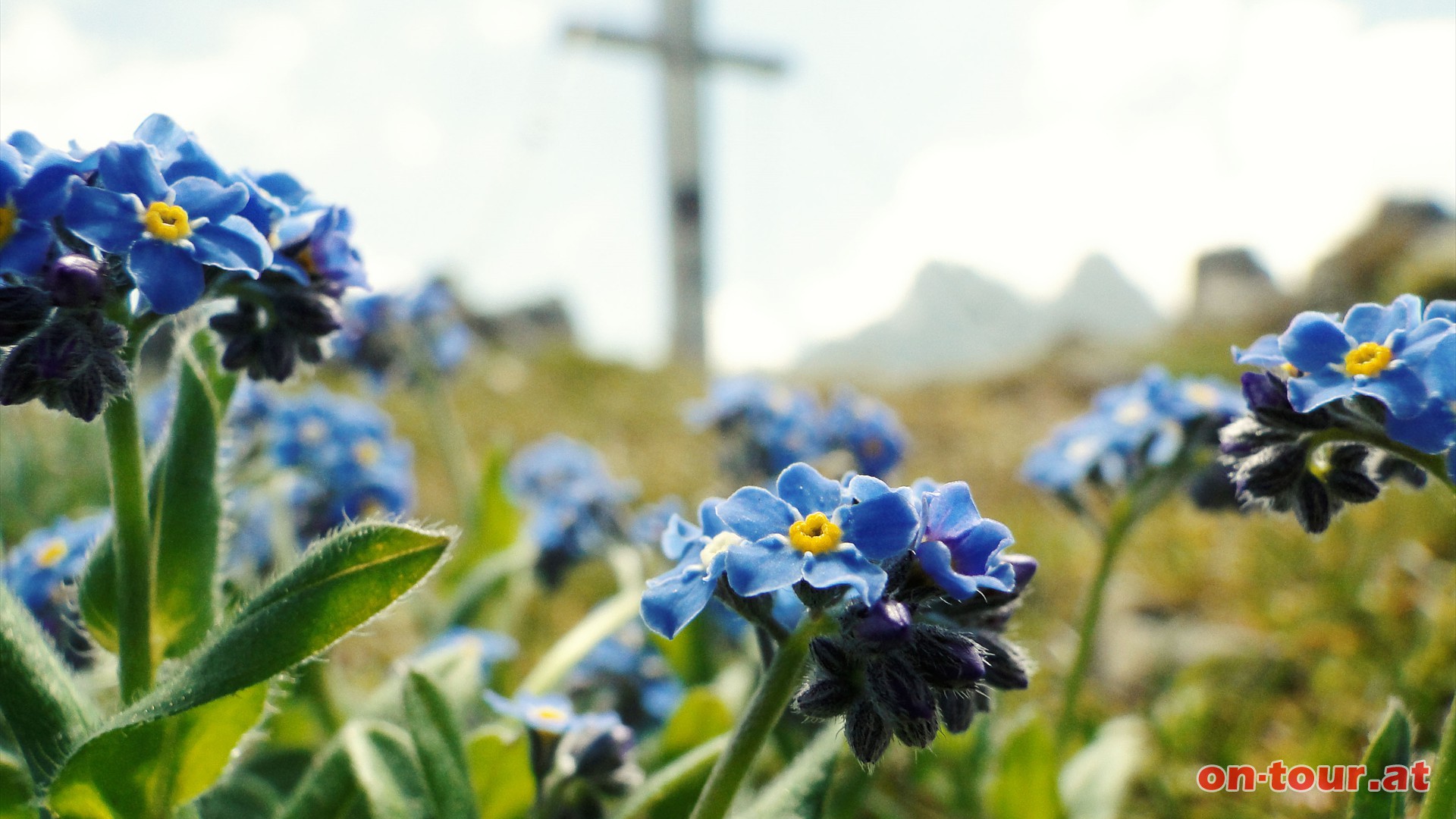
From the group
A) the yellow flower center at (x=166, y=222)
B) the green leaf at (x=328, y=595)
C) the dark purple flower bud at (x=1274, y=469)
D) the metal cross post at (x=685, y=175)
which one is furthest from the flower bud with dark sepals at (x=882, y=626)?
the metal cross post at (x=685, y=175)

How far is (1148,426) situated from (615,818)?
1.68 m

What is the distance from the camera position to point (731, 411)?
12.5 feet

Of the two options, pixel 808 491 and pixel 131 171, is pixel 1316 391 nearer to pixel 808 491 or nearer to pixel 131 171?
pixel 808 491

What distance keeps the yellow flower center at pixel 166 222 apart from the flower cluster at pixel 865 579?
810 mm

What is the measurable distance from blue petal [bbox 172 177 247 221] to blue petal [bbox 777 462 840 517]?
0.88m

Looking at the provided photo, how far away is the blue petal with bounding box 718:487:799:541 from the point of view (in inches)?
51.9

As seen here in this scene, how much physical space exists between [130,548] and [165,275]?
1.57ft

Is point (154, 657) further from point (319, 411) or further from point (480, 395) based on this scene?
point (480, 395)

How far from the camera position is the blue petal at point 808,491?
1.36m

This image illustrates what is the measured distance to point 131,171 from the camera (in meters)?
1.34

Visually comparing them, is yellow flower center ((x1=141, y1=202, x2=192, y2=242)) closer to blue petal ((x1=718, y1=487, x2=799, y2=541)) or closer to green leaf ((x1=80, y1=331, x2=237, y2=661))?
green leaf ((x1=80, y1=331, x2=237, y2=661))

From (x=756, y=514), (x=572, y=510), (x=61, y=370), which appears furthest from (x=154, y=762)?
(x=572, y=510)

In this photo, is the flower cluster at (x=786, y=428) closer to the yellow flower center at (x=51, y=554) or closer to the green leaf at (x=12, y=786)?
the yellow flower center at (x=51, y=554)

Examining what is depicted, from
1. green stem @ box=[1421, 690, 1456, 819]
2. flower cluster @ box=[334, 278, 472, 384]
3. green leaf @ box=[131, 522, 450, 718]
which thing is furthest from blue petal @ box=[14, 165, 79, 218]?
flower cluster @ box=[334, 278, 472, 384]
